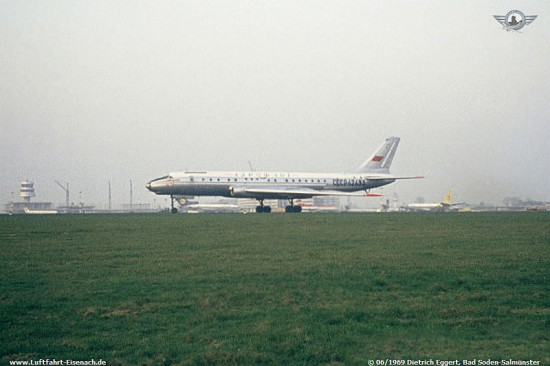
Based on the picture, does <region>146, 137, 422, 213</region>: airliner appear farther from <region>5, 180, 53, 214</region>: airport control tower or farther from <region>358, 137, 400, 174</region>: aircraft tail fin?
<region>5, 180, 53, 214</region>: airport control tower

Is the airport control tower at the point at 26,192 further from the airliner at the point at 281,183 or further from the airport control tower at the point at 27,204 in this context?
the airliner at the point at 281,183

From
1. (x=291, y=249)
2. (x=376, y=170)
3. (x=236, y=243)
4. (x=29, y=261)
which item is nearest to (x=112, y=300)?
(x=29, y=261)

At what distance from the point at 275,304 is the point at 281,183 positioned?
43763 mm

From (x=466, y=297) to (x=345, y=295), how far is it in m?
1.99

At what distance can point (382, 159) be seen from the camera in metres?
57.1

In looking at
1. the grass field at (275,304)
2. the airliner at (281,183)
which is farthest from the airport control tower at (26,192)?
the grass field at (275,304)

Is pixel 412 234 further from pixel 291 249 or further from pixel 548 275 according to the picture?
pixel 548 275

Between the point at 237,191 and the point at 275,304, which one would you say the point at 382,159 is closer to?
the point at 237,191

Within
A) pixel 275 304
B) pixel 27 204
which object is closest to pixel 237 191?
pixel 275 304

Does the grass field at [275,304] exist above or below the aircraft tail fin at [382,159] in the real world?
below

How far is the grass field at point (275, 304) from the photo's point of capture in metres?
6.63

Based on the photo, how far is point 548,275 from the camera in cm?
1077

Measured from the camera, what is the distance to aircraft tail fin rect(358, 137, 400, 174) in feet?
187

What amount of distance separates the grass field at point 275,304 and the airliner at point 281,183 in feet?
115
